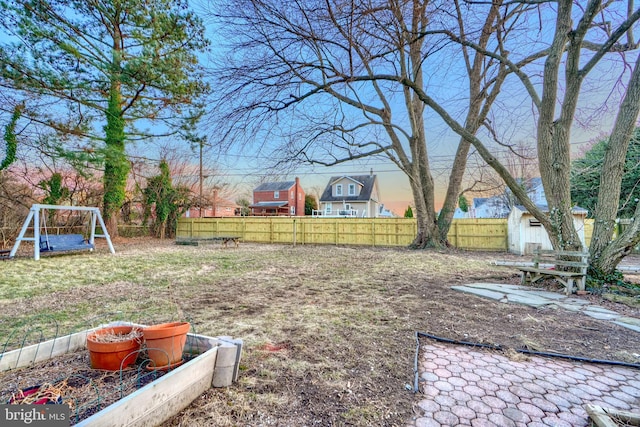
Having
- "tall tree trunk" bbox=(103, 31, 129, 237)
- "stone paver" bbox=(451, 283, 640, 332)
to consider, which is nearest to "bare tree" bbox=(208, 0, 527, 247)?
"stone paver" bbox=(451, 283, 640, 332)

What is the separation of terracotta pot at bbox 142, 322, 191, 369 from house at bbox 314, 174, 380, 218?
2349 centimetres

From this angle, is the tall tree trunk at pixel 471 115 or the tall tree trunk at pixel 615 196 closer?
the tall tree trunk at pixel 615 196

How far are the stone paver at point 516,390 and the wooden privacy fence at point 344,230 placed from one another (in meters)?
10.4

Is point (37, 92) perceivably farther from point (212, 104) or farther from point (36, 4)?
point (212, 104)

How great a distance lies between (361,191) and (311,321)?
2380 centimetres

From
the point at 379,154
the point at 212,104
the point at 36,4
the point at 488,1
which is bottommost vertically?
the point at 212,104

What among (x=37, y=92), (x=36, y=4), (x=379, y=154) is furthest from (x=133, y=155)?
(x=379, y=154)

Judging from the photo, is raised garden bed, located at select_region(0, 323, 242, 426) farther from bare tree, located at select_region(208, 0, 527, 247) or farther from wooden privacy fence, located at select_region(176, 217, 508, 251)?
wooden privacy fence, located at select_region(176, 217, 508, 251)

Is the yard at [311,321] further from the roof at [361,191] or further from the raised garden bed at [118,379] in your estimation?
the roof at [361,191]

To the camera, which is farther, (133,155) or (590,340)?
(133,155)

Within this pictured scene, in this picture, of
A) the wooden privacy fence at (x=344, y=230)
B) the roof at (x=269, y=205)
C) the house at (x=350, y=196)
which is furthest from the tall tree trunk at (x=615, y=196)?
the roof at (x=269, y=205)

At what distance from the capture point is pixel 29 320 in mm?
3244

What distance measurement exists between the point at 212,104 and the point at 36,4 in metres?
9.84

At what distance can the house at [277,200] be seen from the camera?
31.6 metres
